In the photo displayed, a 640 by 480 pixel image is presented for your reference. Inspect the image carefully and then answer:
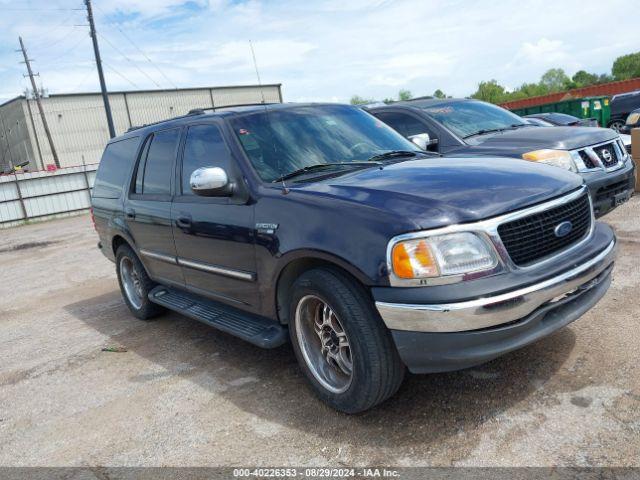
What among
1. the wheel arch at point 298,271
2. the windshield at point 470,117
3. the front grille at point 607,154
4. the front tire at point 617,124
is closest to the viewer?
the wheel arch at point 298,271

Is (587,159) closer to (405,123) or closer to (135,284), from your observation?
(405,123)

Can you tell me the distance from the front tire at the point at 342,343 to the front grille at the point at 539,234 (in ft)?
2.53

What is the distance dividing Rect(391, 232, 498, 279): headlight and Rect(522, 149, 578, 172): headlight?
3559mm

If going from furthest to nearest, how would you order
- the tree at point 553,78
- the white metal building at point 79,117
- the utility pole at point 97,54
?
the tree at point 553,78
the white metal building at point 79,117
the utility pole at point 97,54

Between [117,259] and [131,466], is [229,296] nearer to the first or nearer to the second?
[131,466]

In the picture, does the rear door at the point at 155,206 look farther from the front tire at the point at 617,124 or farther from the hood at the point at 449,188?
the front tire at the point at 617,124

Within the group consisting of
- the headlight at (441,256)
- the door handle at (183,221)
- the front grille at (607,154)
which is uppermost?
the door handle at (183,221)

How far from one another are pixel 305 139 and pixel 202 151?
2.75 feet

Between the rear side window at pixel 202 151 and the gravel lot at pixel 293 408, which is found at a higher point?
the rear side window at pixel 202 151

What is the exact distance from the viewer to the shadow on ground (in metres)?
3.01

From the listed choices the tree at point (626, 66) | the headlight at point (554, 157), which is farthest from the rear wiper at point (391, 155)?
the tree at point (626, 66)

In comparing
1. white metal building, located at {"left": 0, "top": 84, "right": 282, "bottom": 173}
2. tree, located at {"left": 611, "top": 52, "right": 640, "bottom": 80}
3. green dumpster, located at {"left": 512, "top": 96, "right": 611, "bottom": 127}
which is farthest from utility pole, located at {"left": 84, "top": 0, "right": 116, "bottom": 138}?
tree, located at {"left": 611, "top": 52, "right": 640, "bottom": 80}

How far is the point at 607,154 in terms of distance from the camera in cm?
618

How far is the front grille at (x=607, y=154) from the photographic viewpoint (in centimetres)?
610
